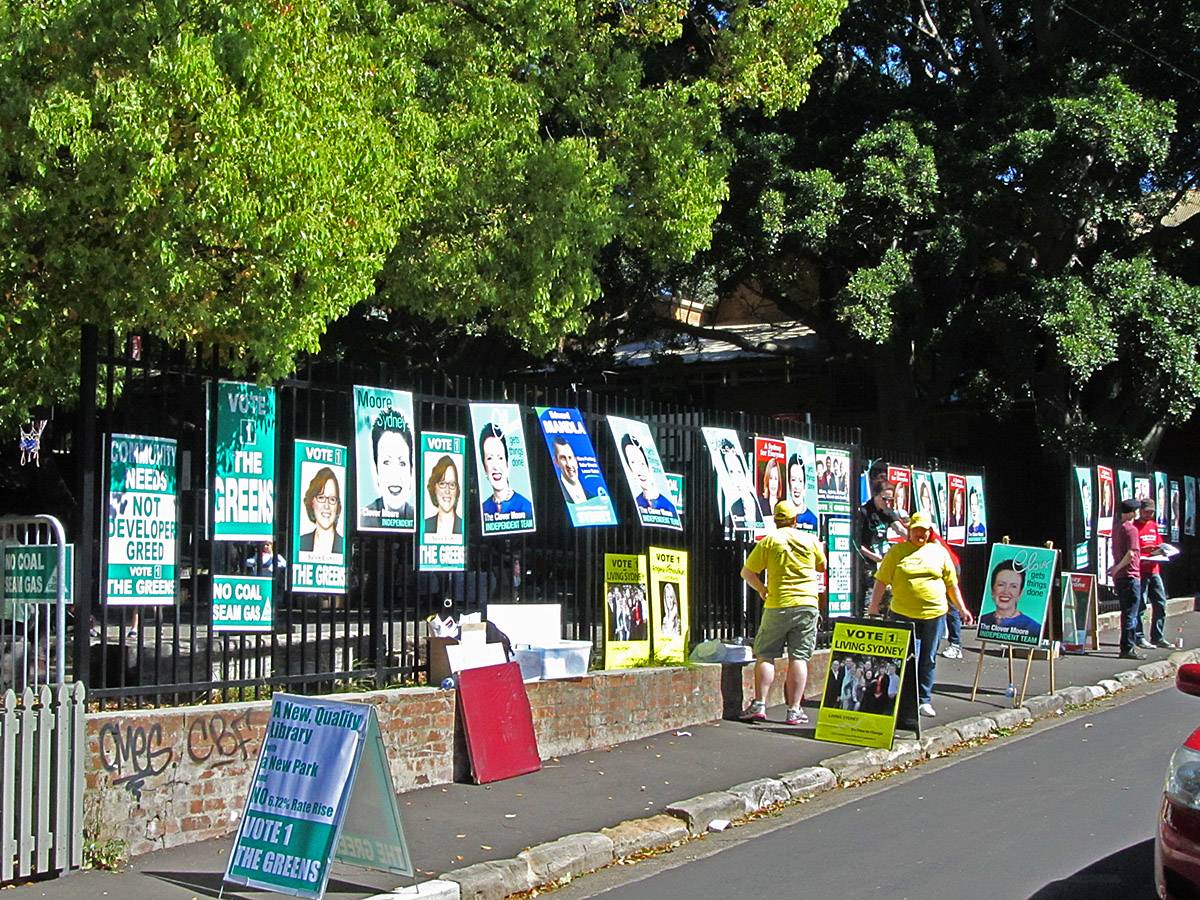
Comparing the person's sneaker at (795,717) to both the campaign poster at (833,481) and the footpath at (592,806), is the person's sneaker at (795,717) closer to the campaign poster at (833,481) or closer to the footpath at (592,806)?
the footpath at (592,806)

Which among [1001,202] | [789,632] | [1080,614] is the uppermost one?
[1001,202]

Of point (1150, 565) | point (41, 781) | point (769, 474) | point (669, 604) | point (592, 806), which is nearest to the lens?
point (41, 781)

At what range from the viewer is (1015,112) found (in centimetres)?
1953

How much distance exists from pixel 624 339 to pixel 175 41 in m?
16.2

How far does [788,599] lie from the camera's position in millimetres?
10586

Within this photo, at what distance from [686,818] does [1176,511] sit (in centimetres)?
1855

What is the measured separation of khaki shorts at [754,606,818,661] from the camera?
10.6 meters

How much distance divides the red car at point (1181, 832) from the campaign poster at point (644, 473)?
5935 mm

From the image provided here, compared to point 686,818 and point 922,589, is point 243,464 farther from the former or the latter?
point 922,589

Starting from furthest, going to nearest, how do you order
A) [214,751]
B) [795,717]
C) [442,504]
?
[795,717]
[442,504]
[214,751]

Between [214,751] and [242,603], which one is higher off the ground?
[242,603]

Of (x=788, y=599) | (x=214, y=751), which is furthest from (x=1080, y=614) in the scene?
(x=214, y=751)

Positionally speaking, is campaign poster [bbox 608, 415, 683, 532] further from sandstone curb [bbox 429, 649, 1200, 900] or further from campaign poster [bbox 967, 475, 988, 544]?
campaign poster [bbox 967, 475, 988, 544]

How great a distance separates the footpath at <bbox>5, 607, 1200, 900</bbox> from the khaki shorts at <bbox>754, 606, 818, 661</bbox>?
0.65 metres
